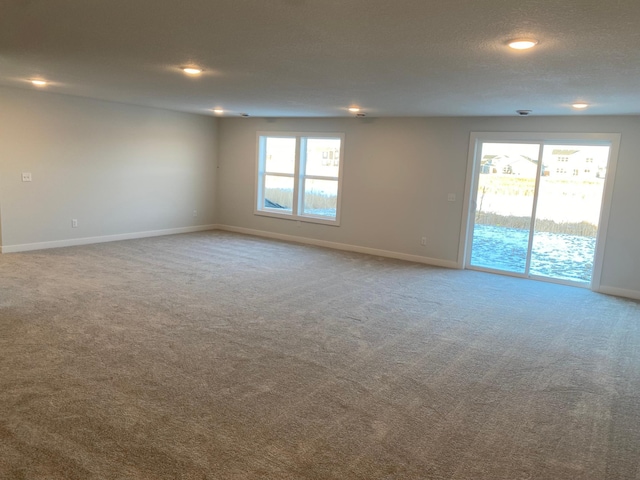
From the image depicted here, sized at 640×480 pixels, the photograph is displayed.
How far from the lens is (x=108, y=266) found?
605 centimetres

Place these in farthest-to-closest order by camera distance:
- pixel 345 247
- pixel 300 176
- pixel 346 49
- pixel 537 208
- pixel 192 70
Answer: pixel 300 176
pixel 345 247
pixel 537 208
pixel 192 70
pixel 346 49

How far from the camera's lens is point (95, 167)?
735 cm

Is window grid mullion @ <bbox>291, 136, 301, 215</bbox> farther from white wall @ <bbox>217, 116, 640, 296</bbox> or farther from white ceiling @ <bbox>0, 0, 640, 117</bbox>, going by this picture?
white ceiling @ <bbox>0, 0, 640, 117</bbox>

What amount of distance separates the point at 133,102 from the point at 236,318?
14.9 ft

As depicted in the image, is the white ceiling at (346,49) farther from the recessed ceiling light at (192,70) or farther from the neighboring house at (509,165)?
the neighboring house at (509,165)

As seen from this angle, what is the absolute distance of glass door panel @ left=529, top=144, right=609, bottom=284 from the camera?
20.3 ft

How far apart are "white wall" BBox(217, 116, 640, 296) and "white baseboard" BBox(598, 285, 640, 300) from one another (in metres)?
0.01

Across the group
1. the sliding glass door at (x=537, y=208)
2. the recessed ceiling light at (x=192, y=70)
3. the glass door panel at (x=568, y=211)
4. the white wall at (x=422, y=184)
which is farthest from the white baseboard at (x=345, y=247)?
the recessed ceiling light at (x=192, y=70)

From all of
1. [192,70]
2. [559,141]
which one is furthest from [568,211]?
[192,70]

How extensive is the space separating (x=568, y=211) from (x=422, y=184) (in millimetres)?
2052

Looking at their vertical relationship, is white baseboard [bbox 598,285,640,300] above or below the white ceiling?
below

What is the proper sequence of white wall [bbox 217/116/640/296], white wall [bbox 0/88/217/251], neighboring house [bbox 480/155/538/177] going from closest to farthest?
white wall [bbox 217/116/640/296] → white wall [bbox 0/88/217/251] → neighboring house [bbox 480/155/538/177]

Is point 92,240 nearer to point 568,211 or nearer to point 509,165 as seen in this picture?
point 509,165

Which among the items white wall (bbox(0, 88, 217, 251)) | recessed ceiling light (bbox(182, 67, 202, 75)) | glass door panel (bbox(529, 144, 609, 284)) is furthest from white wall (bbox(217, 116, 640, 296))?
recessed ceiling light (bbox(182, 67, 202, 75))
